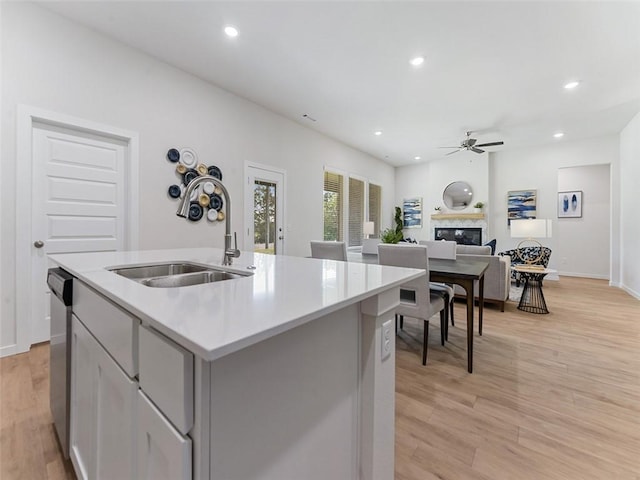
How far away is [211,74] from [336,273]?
11.5 feet

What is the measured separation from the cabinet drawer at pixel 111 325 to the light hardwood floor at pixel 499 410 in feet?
2.84

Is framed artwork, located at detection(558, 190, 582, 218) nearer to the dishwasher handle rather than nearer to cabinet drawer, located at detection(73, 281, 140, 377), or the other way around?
cabinet drawer, located at detection(73, 281, 140, 377)

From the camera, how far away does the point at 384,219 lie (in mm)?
7938

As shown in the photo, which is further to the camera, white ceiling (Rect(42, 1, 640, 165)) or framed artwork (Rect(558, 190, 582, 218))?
framed artwork (Rect(558, 190, 582, 218))

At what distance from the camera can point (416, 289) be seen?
2.26 metres

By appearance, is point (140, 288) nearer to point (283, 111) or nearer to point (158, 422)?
point (158, 422)

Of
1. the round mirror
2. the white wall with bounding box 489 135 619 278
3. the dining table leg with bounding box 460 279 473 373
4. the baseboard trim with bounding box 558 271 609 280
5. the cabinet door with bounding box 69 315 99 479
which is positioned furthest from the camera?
the round mirror

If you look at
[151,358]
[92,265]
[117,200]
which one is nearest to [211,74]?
[117,200]

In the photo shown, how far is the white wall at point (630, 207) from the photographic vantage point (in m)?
4.53

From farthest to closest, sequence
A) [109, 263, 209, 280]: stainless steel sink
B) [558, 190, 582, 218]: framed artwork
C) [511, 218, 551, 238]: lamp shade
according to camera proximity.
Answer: [558, 190, 582, 218]: framed artwork, [511, 218, 551, 238]: lamp shade, [109, 263, 209, 280]: stainless steel sink

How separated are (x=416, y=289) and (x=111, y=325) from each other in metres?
1.98

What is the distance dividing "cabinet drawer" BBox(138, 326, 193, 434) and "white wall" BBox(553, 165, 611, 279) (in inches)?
315

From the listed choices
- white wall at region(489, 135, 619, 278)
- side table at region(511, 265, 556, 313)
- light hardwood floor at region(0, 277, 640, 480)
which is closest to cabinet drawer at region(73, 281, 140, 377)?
light hardwood floor at region(0, 277, 640, 480)

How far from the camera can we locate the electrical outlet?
3.28ft
